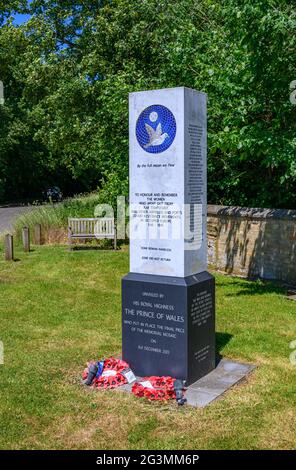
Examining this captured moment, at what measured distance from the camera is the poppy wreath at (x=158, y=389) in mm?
5477

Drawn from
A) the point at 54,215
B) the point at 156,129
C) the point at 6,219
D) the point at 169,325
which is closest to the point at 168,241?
the point at 169,325

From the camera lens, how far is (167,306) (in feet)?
19.1

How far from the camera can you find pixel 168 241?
583 centimetres

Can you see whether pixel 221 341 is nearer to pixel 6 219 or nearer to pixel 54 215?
pixel 54 215

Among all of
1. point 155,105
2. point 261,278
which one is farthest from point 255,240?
point 155,105

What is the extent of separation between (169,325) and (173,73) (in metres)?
8.79

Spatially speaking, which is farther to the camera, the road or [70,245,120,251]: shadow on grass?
the road

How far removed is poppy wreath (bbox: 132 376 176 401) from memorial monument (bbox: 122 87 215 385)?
8.0 inches

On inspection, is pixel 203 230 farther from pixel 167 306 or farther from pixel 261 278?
pixel 261 278

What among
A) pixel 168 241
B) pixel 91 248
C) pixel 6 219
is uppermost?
pixel 168 241

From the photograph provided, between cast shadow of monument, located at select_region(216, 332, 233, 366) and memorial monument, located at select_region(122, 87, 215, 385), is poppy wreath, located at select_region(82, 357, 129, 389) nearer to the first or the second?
memorial monument, located at select_region(122, 87, 215, 385)

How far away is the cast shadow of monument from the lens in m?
6.87

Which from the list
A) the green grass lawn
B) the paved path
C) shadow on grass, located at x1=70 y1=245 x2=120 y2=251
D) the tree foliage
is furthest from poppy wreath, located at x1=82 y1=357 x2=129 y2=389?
the paved path

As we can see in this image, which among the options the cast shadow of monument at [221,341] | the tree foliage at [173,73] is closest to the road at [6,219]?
the tree foliage at [173,73]
